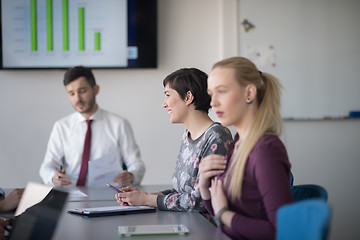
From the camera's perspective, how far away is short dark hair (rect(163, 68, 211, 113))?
2104 millimetres

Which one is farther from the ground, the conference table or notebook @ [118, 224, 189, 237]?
notebook @ [118, 224, 189, 237]

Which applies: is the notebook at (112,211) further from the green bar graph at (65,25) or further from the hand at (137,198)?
the green bar graph at (65,25)

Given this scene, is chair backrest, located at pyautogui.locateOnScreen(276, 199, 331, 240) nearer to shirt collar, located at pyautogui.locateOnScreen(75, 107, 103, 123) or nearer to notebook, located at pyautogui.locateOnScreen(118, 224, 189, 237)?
notebook, located at pyautogui.locateOnScreen(118, 224, 189, 237)

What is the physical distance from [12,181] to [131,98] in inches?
48.6

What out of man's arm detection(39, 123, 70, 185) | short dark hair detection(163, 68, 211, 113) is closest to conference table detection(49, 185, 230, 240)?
short dark hair detection(163, 68, 211, 113)

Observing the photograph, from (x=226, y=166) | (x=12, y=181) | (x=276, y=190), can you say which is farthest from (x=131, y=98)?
(x=276, y=190)

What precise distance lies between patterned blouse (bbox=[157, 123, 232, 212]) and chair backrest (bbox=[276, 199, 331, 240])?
0.78 m

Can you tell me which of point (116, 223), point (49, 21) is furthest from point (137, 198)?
point (49, 21)

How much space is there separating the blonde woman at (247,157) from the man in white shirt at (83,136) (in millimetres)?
1676

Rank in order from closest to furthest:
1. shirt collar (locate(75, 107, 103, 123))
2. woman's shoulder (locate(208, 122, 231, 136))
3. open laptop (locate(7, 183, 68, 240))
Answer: open laptop (locate(7, 183, 68, 240))
woman's shoulder (locate(208, 122, 231, 136))
shirt collar (locate(75, 107, 103, 123))

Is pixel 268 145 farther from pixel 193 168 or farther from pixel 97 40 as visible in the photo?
pixel 97 40

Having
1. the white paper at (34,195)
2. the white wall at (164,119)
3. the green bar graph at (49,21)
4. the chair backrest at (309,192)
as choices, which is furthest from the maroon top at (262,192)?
the green bar graph at (49,21)

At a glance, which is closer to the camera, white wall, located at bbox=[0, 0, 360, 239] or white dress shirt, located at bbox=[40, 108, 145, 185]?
white dress shirt, located at bbox=[40, 108, 145, 185]

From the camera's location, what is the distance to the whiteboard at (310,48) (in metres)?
4.12
